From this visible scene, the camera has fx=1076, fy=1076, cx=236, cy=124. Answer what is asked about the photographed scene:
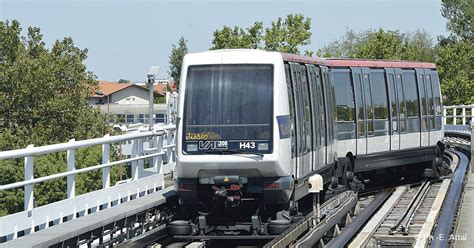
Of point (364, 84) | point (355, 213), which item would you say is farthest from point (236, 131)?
point (364, 84)

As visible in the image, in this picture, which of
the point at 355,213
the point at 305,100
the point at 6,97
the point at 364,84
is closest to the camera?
the point at 305,100

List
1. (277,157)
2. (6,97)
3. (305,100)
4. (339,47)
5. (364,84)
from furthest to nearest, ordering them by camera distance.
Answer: (339,47), (6,97), (364,84), (305,100), (277,157)

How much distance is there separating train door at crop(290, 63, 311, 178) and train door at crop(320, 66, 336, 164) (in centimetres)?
250

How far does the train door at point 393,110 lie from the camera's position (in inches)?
1016

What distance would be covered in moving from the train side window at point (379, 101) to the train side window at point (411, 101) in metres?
1.14

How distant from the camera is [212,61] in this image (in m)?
16.1

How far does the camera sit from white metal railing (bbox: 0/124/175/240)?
11562 mm

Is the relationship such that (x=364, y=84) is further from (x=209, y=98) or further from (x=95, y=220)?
(x=95, y=220)

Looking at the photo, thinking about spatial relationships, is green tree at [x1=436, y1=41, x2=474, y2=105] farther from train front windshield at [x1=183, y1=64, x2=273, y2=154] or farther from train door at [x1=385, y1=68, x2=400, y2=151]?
train front windshield at [x1=183, y1=64, x2=273, y2=154]

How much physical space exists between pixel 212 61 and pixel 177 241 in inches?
110

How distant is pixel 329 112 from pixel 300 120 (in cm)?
368

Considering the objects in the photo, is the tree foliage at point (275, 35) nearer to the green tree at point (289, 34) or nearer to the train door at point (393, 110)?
the green tree at point (289, 34)

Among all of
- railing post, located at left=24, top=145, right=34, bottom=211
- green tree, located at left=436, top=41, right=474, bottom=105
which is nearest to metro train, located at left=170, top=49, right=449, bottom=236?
railing post, located at left=24, top=145, right=34, bottom=211

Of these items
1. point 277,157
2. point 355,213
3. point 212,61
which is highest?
point 212,61
